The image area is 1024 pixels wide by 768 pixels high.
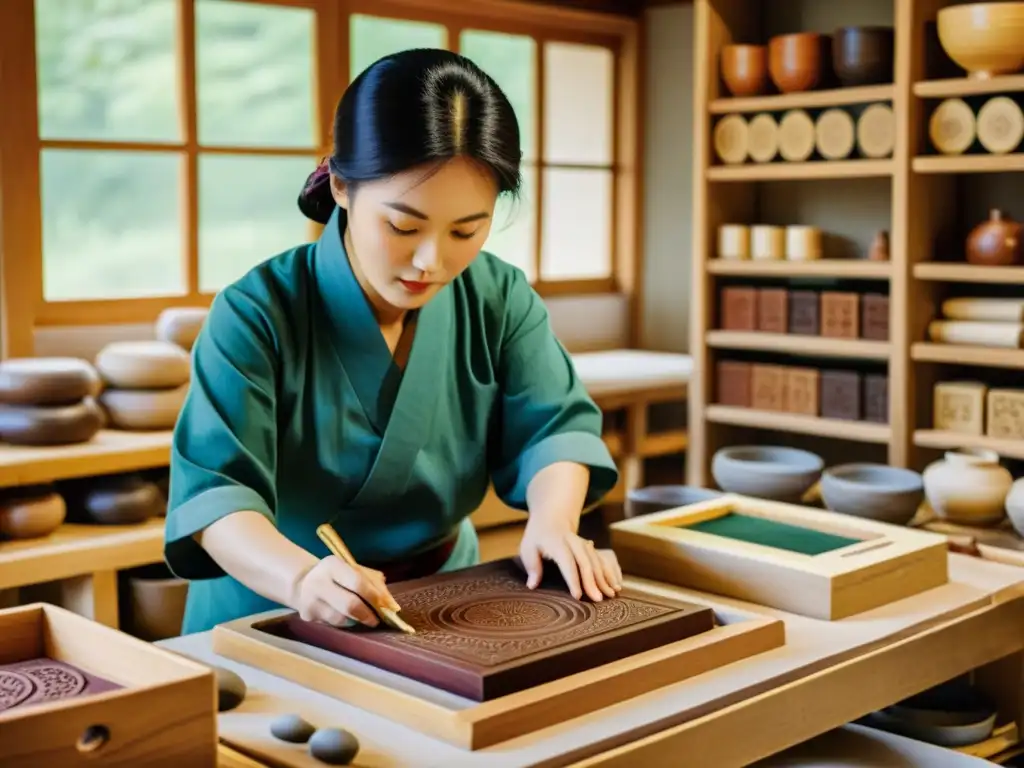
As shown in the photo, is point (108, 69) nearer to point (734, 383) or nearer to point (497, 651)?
point (734, 383)

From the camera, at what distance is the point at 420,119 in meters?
1.76

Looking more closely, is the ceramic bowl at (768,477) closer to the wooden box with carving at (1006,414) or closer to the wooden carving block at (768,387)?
the wooden box with carving at (1006,414)

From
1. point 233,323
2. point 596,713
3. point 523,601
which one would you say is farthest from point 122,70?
point 596,713

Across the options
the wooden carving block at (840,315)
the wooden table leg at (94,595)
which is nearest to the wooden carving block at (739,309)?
the wooden carving block at (840,315)

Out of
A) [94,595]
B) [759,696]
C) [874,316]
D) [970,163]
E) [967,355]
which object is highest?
[970,163]

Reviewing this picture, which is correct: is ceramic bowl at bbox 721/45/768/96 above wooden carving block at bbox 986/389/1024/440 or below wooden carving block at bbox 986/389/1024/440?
above

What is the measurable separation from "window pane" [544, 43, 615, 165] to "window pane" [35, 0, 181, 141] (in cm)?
155

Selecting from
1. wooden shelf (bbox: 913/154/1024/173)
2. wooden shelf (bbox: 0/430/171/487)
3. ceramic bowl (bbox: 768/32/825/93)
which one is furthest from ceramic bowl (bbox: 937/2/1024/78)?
wooden shelf (bbox: 0/430/171/487)

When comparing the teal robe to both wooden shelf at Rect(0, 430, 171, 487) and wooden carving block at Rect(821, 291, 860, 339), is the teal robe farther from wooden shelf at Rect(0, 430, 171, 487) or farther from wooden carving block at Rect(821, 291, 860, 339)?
wooden carving block at Rect(821, 291, 860, 339)

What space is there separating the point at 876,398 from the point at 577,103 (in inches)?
73.3

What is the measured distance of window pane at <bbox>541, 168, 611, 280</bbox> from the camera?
5.09 meters

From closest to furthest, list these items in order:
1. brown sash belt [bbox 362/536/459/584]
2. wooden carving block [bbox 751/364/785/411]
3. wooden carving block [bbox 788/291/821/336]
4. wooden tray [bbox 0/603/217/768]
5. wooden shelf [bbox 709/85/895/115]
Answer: wooden tray [bbox 0/603/217/768], brown sash belt [bbox 362/536/459/584], wooden shelf [bbox 709/85/895/115], wooden carving block [bbox 788/291/821/336], wooden carving block [bbox 751/364/785/411]

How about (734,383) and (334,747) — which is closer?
(334,747)

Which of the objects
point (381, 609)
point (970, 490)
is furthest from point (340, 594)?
point (970, 490)
